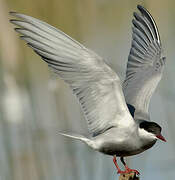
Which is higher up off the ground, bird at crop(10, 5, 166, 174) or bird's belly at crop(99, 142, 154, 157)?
bird at crop(10, 5, 166, 174)

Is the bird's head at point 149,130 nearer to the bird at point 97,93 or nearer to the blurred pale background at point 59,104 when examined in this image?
the bird at point 97,93

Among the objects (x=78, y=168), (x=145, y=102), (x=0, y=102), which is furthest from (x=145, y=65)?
(x=0, y=102)

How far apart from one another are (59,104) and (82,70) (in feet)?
3.33

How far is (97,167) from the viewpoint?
3498 mm

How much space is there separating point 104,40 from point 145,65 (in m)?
1.15

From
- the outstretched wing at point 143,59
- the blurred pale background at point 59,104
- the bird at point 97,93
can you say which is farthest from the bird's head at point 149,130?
the blurred pale background at point 59,104

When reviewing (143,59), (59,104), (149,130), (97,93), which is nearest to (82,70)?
(97,93)

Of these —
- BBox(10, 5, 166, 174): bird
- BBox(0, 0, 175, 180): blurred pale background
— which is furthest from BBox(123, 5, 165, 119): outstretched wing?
BBox(0, 0, 175, 180): blurred pale background

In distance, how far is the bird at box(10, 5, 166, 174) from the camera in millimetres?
2848

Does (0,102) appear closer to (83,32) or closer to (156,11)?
(83,32)

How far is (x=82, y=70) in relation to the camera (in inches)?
115

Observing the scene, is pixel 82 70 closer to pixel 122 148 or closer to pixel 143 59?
pixel 122 148

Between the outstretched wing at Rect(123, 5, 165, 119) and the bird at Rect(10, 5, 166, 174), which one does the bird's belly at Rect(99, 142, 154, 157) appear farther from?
the outstretched wing at Rect(123, 5, 165, 119)

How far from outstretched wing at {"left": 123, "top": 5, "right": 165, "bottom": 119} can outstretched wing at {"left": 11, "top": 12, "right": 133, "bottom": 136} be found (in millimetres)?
355
